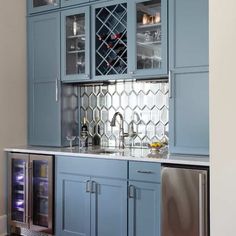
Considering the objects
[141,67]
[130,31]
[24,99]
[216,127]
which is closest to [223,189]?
[216,127]

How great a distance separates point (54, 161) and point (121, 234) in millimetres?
975

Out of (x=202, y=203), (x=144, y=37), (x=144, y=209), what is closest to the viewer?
(x=202, y=203)

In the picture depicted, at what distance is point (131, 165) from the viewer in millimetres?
3053

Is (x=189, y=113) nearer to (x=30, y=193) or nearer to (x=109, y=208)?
(x=109, y=208)

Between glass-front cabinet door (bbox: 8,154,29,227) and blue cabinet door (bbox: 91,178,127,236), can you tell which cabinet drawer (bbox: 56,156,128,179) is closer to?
blue cabinet door (bbox: 91,178,127,236)

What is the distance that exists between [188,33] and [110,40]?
34.0 inches

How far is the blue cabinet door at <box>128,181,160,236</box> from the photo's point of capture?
2.92 meters

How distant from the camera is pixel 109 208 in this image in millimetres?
3162

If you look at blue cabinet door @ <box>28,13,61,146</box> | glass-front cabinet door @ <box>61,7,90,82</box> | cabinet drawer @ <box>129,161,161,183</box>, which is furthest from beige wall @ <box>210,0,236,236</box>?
blue cabinet door @ <box>28,13,61,146</box>

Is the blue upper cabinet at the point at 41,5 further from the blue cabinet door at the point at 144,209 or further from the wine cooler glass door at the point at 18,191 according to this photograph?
the blue cabinet door at the point at 144,209

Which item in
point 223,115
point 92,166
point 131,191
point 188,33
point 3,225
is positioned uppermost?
point 188,33

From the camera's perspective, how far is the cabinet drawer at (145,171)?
292cm

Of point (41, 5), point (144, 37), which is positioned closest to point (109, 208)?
point (144, 37)

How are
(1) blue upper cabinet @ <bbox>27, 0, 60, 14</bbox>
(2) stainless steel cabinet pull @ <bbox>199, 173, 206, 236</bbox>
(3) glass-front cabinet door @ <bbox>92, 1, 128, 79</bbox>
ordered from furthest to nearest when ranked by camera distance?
1. (1) blue upper cabinet @ <bbox>27, 0, 60, 14</bbox>
2. (3) glass-front cabinet door @ <bbox>92, 1, 128, 79</bbox>
3. (2) stainless steel cabinet pull @ <bbox>199, 173, 206, 236</bbox>
